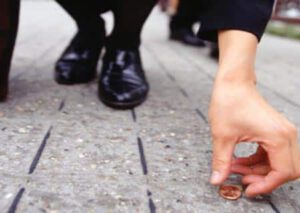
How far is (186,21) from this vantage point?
10.7 ft

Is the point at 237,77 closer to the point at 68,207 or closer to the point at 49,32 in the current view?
the point at 68,207

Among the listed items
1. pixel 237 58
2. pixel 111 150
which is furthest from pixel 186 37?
pixel 237 58

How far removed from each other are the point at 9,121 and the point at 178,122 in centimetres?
43

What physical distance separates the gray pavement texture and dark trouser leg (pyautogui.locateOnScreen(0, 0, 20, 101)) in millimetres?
70

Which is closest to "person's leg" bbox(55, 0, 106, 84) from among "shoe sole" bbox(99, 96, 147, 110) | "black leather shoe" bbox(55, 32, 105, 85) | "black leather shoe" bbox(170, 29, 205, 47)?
"black leather shoe" bbox(55, 32, 105, 85)

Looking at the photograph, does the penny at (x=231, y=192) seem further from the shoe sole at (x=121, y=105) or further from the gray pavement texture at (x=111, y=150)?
the shoe sole at (x=121, y=105)

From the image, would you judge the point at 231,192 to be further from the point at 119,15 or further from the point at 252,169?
the point at 119,15

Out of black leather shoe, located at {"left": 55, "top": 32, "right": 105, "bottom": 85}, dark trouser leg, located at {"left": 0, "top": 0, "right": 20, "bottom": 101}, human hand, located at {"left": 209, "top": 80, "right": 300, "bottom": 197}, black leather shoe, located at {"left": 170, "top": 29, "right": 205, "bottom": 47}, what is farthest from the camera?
black leather shoe, located at {"left": 170, "top": 29, "right": 205, "bottom": 47}

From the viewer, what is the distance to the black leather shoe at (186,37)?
3.13 m

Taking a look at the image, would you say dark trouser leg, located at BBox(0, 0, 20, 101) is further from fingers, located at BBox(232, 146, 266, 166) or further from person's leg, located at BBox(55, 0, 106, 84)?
fingers, located at BBox(232, 146, 266, 166)

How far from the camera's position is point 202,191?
88 centimetres

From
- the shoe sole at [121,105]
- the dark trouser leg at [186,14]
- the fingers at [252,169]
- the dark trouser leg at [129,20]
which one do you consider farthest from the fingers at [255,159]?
the dark trouser leg at [186,14]

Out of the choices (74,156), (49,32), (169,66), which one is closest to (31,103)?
(74,156)

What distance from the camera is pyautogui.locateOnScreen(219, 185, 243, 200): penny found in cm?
86
